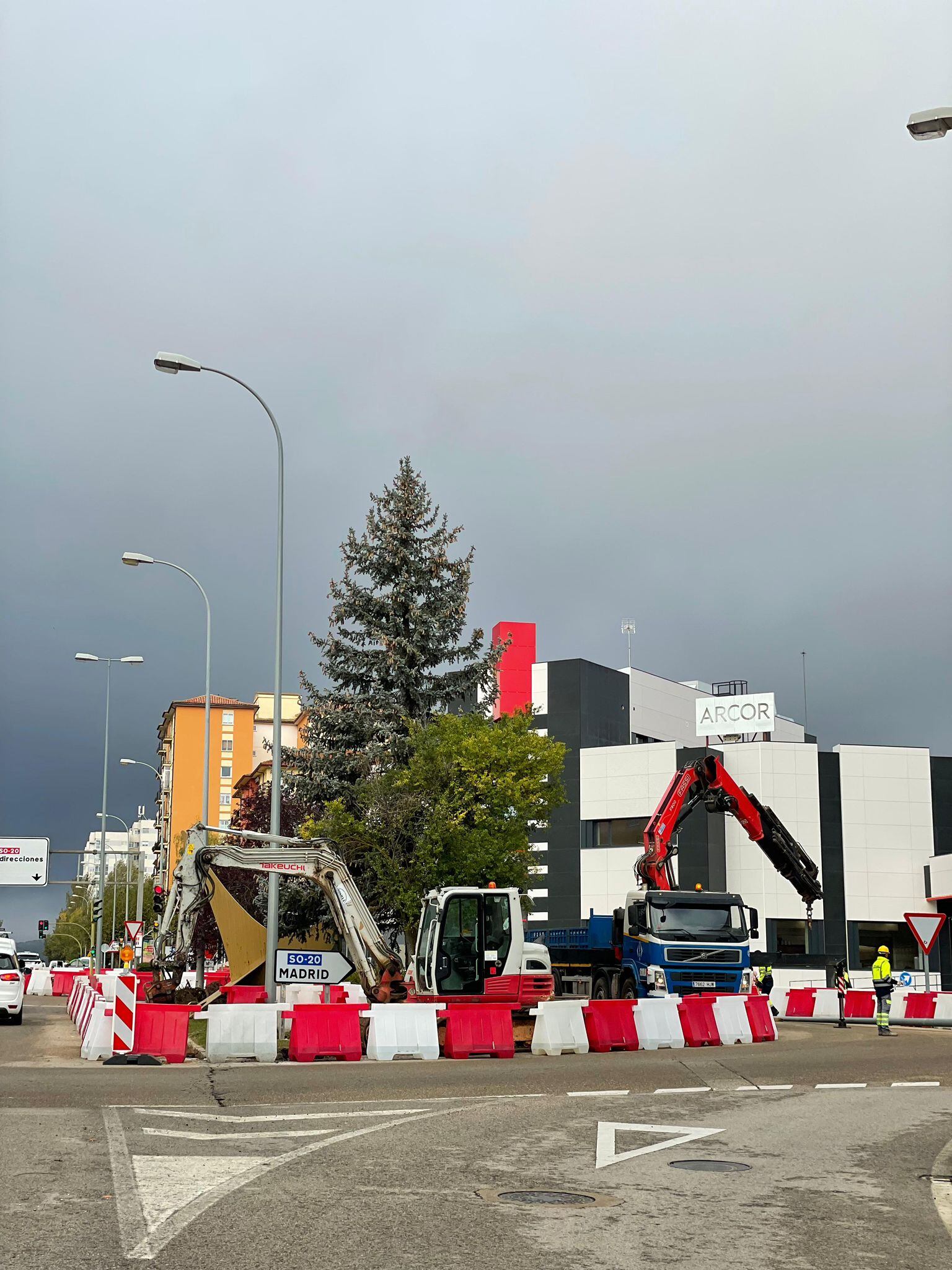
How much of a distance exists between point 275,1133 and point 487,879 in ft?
79.7

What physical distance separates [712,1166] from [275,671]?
16820mm

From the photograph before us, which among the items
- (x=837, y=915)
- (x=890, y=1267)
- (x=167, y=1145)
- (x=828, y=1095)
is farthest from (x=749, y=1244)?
(x=837, y=915)

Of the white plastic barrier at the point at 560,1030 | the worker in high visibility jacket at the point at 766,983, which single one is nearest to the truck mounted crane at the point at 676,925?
the worker in high visibility jacket at the point at 766,983

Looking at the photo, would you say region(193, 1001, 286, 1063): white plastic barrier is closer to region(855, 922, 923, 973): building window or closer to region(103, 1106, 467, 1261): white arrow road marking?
region(103, 1106, 467, 1261): white arrow road marking

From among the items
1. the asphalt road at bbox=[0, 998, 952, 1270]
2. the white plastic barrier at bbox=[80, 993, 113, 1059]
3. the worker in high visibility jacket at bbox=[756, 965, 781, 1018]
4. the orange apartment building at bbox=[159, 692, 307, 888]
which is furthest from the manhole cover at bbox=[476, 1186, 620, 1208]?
the orange apartment building at bbox=[159, 692, 307, 888]

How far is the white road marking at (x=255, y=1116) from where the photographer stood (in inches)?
484

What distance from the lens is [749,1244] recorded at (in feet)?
24.7

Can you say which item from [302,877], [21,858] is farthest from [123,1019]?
[21,858]

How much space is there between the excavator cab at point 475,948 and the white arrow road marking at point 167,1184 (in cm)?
1369

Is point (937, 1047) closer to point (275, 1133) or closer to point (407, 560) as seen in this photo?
point (275, 1133)

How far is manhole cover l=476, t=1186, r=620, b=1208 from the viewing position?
8555mm

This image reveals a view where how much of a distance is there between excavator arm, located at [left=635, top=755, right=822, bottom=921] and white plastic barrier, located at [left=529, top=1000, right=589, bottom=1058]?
10039mm

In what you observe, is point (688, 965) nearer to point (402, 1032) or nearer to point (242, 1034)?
point (402, 1032)

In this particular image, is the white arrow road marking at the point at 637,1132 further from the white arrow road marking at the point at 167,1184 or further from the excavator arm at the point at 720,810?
the excavator arm at the point at 720,810
